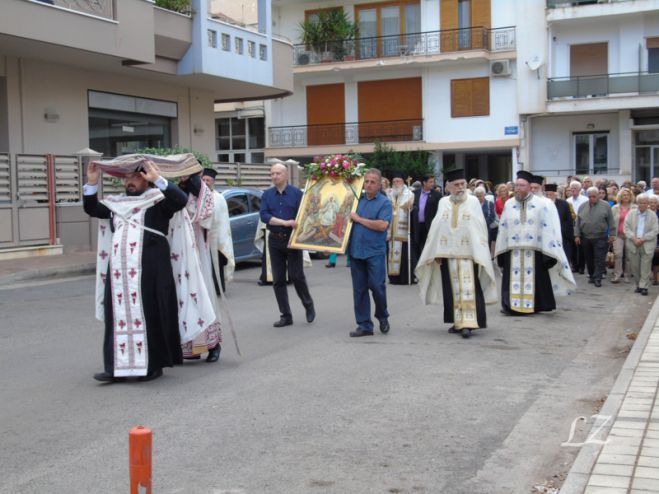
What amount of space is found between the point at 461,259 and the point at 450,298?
49 cm

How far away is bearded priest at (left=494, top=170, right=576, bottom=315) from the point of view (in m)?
11.8

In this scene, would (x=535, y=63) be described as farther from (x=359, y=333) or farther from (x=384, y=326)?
(x=359, y=333)

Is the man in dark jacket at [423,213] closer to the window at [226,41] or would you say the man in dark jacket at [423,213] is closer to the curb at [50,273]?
the curb at [50,273]

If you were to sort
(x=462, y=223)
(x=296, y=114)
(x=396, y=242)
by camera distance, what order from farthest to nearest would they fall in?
(x=296, y=114), (x=396, y=242), (x=462, y=223)

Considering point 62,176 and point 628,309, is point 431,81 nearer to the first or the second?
point 62,176

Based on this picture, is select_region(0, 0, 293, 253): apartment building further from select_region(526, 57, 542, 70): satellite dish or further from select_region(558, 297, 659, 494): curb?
select_region(558, 297, 659, 494): curb

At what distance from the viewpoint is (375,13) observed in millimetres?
38688

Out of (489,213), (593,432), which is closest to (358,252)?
→ (593,432)

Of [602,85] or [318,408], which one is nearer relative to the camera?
[318,408]

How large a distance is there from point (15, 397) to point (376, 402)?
113 inches

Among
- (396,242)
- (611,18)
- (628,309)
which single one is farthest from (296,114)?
(628,309)

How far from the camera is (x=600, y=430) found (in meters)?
5.90

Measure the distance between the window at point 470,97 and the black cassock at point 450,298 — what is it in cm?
2759

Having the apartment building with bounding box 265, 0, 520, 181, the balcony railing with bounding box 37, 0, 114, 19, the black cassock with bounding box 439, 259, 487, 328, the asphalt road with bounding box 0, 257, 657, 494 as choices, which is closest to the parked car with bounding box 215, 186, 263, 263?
the balcony railing with bounding box 37, 0, 114, 19
